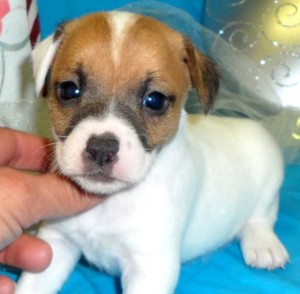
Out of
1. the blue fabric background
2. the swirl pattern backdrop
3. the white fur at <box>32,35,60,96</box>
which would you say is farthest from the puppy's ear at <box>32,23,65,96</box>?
the blue fabric background

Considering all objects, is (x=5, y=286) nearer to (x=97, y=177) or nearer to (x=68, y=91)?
(x=97, y=177)

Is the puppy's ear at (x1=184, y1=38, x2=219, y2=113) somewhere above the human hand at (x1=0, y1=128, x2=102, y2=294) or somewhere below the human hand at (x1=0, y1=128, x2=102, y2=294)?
above

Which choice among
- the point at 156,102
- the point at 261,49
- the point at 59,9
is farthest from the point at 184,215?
the point at 59,9

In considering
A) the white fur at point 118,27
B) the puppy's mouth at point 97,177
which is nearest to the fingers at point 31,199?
the puppy's mouth at point 97,177

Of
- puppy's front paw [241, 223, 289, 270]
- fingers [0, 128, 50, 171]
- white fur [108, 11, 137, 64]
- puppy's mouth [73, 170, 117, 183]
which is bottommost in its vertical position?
puppy's front paw [241, 223, 289, 270]

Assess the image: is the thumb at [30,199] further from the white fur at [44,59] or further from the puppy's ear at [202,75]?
the puppy's ear at [202,75]

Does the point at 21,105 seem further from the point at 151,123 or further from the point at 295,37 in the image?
the point at 295,37

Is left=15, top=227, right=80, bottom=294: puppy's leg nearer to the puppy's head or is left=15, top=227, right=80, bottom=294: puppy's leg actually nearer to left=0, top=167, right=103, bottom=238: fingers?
left=0, top=167, right=103, bottom=238: fingers
